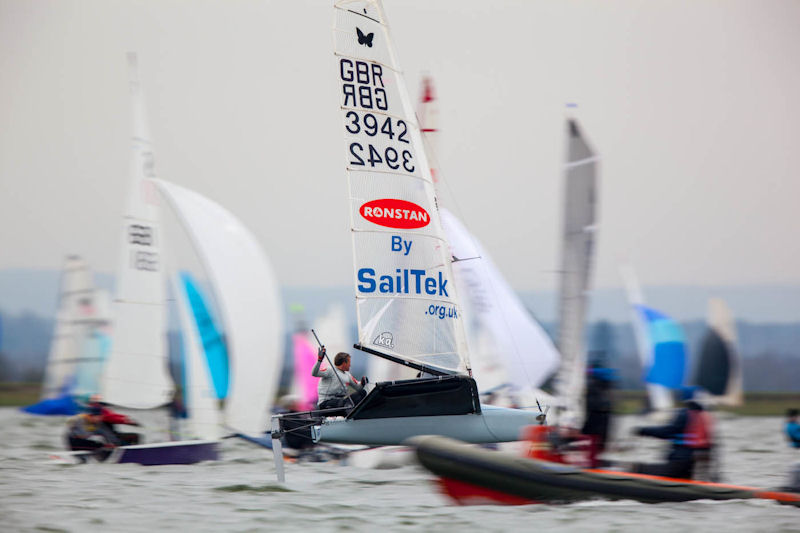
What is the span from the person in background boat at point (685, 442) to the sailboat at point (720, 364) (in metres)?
24.2

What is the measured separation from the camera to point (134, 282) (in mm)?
14648

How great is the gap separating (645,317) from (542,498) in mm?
17358

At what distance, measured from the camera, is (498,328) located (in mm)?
16672

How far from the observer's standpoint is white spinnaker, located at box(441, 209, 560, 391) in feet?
53.1

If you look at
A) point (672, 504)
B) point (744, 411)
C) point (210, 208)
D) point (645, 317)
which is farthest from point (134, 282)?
point (744, 411)

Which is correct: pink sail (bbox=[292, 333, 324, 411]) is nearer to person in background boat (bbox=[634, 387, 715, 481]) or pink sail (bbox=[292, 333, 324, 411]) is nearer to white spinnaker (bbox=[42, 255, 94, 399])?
white spinnaker (bbox=[42, 255, 94, 399])

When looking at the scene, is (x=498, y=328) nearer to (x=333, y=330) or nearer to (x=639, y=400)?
(x=333, y=330)

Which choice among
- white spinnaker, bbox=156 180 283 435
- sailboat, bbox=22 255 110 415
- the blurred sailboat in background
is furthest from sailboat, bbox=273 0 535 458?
sailboat, bbox=22 255 110 415

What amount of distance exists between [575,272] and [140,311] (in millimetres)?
6835

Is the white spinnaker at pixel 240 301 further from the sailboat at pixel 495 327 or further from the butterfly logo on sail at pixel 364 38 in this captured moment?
the butterfly logo on sail at pixel 364 38

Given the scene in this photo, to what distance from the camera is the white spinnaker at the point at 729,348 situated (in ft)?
107

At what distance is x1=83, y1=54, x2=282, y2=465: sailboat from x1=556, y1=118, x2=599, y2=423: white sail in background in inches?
180

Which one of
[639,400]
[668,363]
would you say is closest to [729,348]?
[668,363]

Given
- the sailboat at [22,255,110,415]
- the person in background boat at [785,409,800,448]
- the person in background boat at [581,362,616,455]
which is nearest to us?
the person in background boat at [581,362,616,455]
